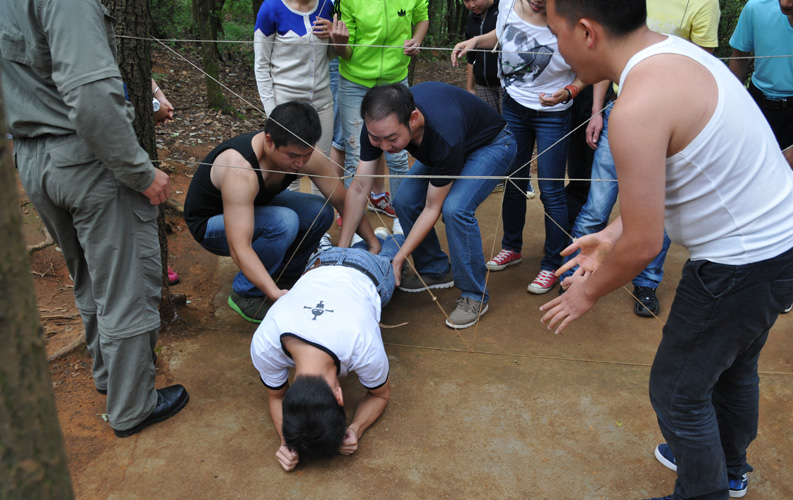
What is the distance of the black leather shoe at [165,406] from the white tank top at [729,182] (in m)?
1.89

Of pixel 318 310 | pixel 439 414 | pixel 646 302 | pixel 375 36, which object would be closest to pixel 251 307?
pixel 318 310

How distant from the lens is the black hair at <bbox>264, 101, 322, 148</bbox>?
254 cm

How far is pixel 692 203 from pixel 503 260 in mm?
2074

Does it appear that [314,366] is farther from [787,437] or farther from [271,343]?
[787,437]

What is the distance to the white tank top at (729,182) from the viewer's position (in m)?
1.35

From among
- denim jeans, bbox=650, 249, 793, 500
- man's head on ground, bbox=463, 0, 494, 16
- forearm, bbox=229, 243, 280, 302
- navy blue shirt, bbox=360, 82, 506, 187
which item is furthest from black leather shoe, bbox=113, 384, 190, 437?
man's head on ground, bbox=463, 0, 494, 16

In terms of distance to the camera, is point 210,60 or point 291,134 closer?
point 291,134

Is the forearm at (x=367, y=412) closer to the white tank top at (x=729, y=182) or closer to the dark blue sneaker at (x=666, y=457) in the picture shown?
the dark blue sneaker at (x=666, y=457)

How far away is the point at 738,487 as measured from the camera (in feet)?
6.32

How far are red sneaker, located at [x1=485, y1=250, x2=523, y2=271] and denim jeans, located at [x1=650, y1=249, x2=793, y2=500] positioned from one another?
5.81ft

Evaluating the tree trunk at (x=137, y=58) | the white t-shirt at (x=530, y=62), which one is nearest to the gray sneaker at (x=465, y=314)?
the white t-shirt at (x=530, y=62)

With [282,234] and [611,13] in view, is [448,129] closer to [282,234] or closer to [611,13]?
[282,234]

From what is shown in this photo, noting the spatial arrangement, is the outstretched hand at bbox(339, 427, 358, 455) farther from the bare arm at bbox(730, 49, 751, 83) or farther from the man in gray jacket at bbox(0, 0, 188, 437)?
the bare arm at bbox(730, 49, 751, 83)

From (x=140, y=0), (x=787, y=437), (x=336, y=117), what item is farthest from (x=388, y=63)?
(x=787, y=437)
